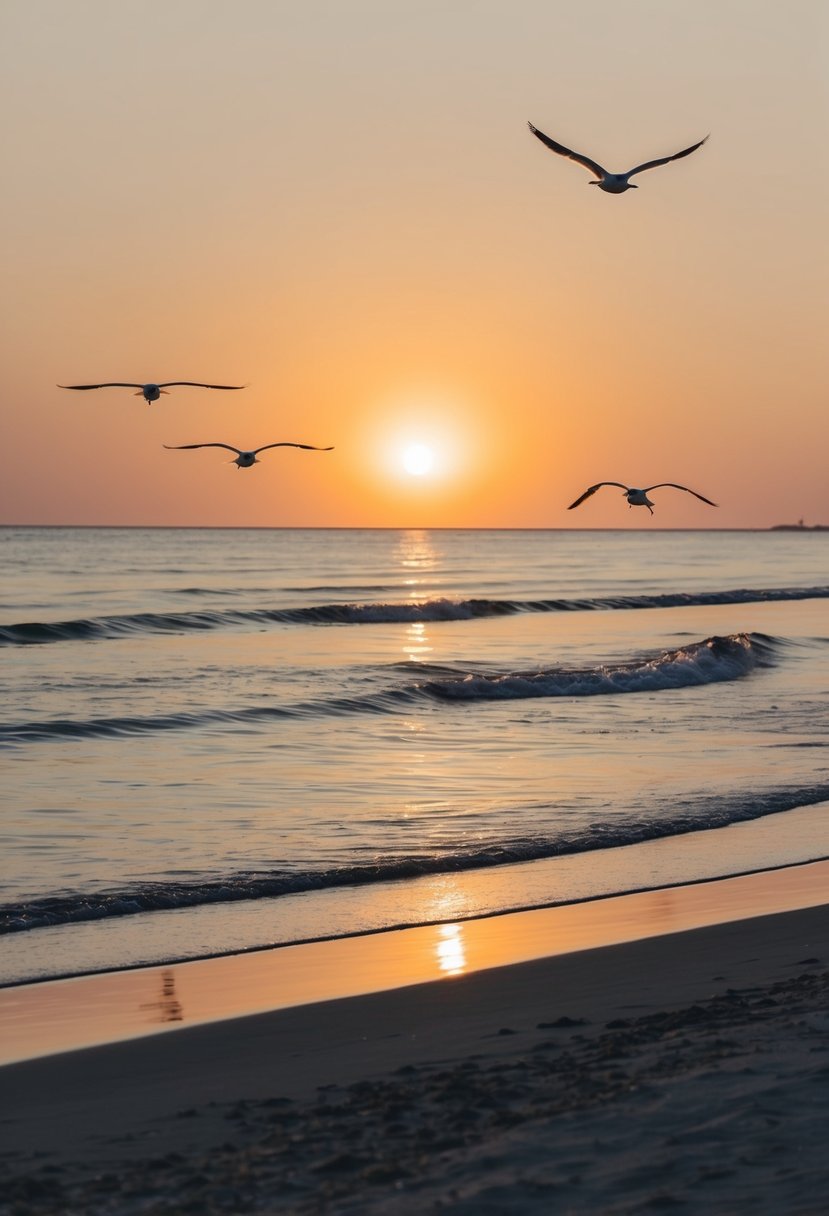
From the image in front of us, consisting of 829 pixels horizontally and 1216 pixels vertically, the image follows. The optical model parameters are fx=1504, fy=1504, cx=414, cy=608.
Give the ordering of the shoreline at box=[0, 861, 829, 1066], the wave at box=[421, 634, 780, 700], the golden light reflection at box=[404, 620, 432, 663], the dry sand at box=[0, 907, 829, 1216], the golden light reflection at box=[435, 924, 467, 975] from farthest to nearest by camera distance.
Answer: the golden light reflection at box=[404, 620, 432, 663] → the wave at box=[421, 634, 780, 700] → the golden light reflection at box=[435, 924, 467, 975] → the shoreline at box=[0, 861, 829, 1066] → the dry sand at box=[0, 907, 829, 1216]

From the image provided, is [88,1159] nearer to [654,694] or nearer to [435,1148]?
[435,1148]

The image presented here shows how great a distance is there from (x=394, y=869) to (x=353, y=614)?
4110cm

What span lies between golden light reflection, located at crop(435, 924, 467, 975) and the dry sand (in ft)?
A: 1.39

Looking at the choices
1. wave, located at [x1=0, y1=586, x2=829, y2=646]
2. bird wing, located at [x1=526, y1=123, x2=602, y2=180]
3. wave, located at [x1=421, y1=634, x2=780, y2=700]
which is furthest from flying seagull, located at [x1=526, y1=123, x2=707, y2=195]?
wave, located at [x1=0, y1=586, x2=829, y2=646]

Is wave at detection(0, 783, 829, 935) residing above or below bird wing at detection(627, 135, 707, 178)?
below

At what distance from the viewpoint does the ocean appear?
11109 millimetres

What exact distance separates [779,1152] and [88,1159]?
261 centimetres

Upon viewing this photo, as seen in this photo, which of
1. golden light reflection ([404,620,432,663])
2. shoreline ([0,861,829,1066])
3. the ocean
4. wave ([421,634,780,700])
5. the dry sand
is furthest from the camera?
golden light reflection ([404,620,432,663])

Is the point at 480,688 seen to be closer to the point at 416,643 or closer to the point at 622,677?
the point at 622,677

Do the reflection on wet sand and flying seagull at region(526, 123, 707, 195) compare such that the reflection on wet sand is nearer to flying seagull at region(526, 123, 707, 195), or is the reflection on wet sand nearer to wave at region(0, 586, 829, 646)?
flying seagull at region(526, 123, 707, 195)

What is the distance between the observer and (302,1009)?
8.09 meters

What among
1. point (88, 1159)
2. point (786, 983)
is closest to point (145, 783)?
point (786, 983)

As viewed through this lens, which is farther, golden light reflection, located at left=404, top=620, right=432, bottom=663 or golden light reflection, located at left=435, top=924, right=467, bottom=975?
golden light reflection, located at left=404, top=620, right=432, bottom=663

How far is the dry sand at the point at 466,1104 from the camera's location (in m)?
5.20
